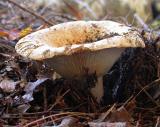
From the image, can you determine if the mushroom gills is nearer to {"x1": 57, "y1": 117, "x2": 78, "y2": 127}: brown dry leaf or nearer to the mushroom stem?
the mushroom stem

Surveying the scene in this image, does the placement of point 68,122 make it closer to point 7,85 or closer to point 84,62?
point 84,62

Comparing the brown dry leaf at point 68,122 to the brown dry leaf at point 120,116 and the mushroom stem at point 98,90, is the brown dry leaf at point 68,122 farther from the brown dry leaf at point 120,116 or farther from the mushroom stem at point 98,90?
the mushroom stem at point 98,90

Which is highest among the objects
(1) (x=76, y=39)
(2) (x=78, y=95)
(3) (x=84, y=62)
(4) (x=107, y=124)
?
(1) (x=76, y=39)

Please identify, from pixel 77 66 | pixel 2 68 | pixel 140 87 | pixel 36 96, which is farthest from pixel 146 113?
pixel 2 68

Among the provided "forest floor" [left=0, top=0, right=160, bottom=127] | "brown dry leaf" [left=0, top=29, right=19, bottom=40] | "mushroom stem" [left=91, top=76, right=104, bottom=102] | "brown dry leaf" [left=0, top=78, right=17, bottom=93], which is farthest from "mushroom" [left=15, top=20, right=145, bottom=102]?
"brown dry leaf" [left=0, top=29, right=19, bottom=40]

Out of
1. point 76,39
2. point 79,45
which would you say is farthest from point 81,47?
point 76,39

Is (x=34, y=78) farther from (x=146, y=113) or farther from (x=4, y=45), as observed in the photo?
(x=146, y=113)
